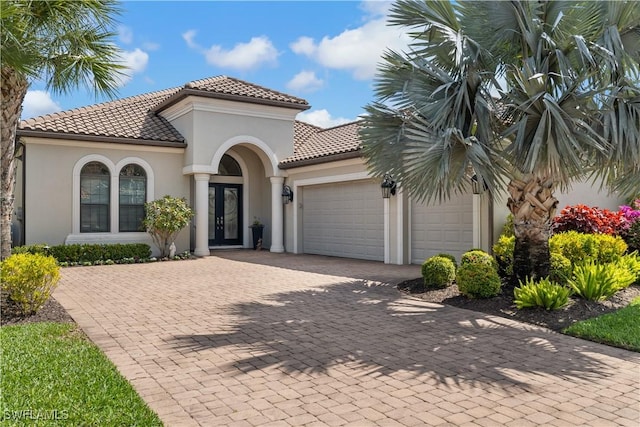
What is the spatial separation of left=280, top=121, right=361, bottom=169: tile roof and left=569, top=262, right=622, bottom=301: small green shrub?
8.10 meters

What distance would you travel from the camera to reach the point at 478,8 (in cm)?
867

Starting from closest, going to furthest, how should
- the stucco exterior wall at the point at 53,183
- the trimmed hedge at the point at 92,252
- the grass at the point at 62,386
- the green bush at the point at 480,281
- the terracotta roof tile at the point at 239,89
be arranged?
the grass at the point at 62,386 < the green bush at the point at 480,281 < the trimmed hedge at the point at 92,252 < the stucco exterior wall at the point at 53,183 < the terracotta roof tile at the point at 239,89

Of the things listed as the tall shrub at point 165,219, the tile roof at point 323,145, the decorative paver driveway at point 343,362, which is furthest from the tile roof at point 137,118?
the decorative paver driveway at point 343,362

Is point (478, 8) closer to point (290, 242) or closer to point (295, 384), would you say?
point (295, 384)

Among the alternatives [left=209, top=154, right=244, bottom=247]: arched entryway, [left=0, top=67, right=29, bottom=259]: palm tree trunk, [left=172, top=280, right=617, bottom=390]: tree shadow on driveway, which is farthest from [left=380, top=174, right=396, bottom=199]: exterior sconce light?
[left=0, top=67, right=29, bottom=259]: palm tree trunk

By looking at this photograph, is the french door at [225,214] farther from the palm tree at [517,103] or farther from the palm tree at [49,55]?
the palm tree at [517,103]

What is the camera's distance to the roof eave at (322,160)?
15.6 meters

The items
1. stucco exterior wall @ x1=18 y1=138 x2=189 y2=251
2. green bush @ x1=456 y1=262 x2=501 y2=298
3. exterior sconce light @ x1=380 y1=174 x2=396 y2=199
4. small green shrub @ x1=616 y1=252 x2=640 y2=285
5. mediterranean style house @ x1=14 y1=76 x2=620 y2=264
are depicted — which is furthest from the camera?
stucco exterior wall @ x1=18 y1=138 x2=189 y2=251

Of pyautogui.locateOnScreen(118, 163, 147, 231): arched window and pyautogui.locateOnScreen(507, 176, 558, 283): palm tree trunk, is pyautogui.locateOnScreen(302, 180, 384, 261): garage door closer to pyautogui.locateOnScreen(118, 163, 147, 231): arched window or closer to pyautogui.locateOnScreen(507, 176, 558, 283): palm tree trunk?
pyautogui.locateOnScreen(118, 163, 147, 231): arched window

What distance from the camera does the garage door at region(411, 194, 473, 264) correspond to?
13.2 metres

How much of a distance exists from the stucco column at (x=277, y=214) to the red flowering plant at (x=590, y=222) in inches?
402

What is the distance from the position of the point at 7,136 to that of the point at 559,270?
10281 mm

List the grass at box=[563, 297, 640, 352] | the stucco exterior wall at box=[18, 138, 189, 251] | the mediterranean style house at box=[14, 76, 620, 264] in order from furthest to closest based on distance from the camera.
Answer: the stucco exterior wall at box=[18, 138, 189, 251] → the mediterranean style house at box=[14, 76, 620, 264] → the grass at box=[563, 297, 640, 352]

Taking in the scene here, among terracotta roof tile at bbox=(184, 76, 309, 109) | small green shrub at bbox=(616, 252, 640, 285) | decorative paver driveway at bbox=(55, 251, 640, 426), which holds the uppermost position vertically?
terracotta roof tile at bbox=(184, 76, 309, 109)
